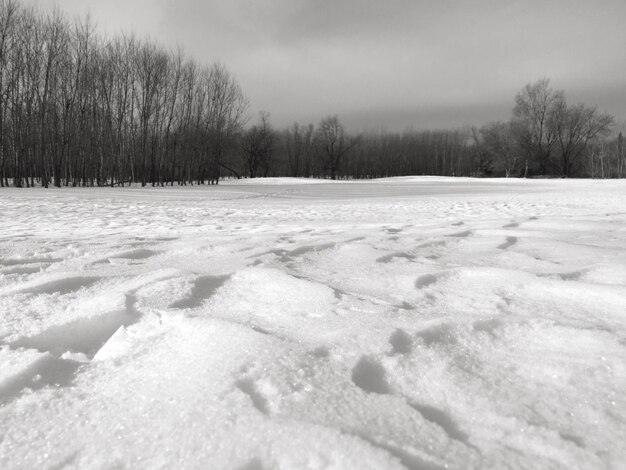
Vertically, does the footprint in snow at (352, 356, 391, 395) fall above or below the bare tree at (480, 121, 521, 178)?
below

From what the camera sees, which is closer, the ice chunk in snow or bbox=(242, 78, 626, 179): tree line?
the ice chunk in snow

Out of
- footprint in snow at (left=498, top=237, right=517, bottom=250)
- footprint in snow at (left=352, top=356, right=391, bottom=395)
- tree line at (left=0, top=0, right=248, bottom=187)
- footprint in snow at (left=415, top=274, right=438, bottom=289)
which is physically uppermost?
tree line at (left=0, top=0, right=248, bottom=187)

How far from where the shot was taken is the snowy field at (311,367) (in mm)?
688

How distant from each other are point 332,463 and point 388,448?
0.11 m

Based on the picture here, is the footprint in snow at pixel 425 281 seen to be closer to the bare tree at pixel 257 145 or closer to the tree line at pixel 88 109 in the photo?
the tree line at pixel 88 109

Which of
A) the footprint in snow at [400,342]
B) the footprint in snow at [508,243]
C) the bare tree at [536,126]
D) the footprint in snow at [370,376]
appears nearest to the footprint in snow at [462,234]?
the footprint in snow at [508,243]

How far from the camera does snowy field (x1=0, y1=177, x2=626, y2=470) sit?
688mm

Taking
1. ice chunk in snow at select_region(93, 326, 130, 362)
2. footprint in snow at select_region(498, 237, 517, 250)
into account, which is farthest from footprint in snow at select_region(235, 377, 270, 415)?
footprint in snow at select_region(498, 237, 517, 250)

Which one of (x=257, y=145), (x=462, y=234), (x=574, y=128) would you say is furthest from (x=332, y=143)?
(x=462, y=234)

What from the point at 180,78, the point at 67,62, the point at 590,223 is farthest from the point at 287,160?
the point at 590,223

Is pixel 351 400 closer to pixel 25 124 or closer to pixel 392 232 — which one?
pixel 392 232

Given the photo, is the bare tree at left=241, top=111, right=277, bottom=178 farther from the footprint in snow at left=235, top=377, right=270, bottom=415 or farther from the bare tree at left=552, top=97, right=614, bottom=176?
the footprint in snow at left=235, top=377, right=270, bottom=415

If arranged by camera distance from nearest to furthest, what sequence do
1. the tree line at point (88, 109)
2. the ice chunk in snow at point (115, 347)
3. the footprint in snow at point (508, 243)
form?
the ice chunk in snow at point (115, 347) → the footprint in snow at point (508, 243) → the tree line at point (88, 109)

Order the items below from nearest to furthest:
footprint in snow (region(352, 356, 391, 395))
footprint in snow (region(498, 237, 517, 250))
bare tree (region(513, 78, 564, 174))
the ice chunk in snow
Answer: footprint in snow (region(352, 356, 391, 395))
the ice chunk in snow
footprint in snow (region(498, 237, 517, 250))
bare tree (region(513, 78, 564, 174))
